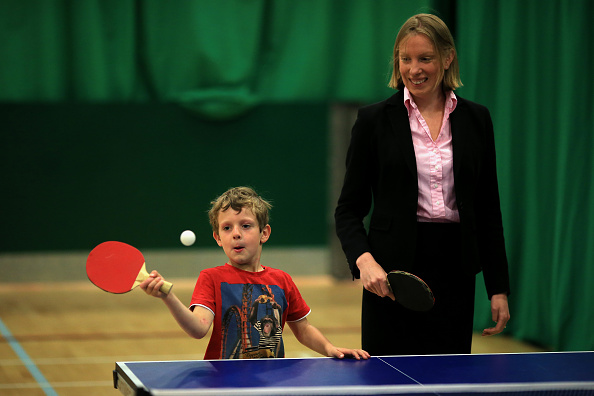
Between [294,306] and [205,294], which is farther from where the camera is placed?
[294,306]

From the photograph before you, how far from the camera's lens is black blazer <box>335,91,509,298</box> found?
2461 mm

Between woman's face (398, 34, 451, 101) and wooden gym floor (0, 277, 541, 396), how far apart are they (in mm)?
2636

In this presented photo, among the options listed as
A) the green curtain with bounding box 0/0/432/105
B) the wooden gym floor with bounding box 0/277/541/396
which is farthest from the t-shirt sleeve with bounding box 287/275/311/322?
the green curtain with bounding box 0/0/432/105

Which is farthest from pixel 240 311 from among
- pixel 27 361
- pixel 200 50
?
pixel 200 50

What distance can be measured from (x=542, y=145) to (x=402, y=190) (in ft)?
11.3

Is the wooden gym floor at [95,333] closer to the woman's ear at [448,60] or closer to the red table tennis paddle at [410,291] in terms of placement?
the red table tennis paddle at [410,291]

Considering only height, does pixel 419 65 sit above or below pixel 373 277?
above

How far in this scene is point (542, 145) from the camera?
5.61 m

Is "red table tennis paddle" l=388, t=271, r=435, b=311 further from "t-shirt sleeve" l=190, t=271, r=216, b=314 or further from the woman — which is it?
"t-shirt sleeve" l=190, t=271, r=216, b=314

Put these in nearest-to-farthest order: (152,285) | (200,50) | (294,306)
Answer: (152,285), (294,306), (200,50)

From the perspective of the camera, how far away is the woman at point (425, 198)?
96.7 inches

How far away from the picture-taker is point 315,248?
8188 mm

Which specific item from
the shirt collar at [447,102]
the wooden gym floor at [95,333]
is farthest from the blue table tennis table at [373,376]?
the wooden gym floor at [95,333]

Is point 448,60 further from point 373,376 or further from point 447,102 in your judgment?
point 373,376
